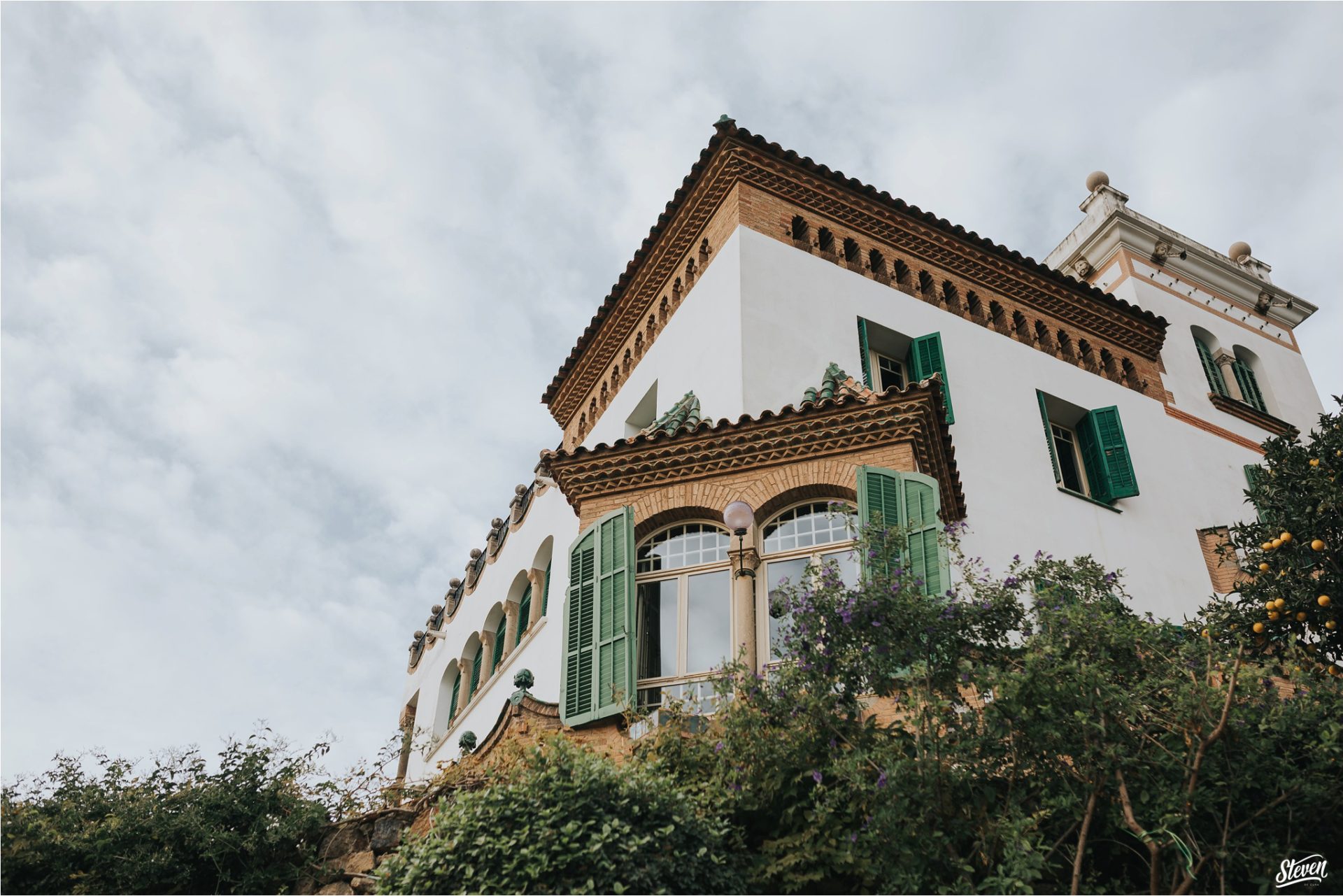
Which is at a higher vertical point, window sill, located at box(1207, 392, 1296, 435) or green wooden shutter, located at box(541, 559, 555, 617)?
window sill, located at box(1207, 392, 1296, 435)

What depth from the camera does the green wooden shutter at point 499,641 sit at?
1788 cm

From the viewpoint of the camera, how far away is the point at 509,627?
17625 millimetres

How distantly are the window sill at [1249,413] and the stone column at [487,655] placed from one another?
477 inches

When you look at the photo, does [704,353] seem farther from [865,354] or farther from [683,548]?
[683,548]

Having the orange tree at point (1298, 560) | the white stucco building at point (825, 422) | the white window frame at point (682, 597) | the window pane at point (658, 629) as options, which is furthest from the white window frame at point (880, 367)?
the window pane at point (658, 629)

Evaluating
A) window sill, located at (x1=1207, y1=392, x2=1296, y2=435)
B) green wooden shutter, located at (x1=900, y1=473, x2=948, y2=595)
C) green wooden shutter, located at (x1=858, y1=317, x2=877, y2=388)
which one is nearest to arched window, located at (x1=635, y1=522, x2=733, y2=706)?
green wooden shutter, located at (x1=900, y1=473, x2=948, y2=595)

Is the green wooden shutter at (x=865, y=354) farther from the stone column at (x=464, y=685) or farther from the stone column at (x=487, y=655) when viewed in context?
the stone column at (x=464, y=685)

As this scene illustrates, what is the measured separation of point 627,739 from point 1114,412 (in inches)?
377

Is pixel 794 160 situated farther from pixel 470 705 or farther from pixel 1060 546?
pixel 470 705

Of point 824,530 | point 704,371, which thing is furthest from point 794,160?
point 824,530

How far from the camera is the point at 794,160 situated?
1598cm

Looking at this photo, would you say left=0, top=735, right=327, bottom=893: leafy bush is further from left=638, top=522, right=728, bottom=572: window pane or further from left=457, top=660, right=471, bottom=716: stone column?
left=457, top=660, right=471, bottom=716: stone column

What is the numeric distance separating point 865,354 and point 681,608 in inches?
207
